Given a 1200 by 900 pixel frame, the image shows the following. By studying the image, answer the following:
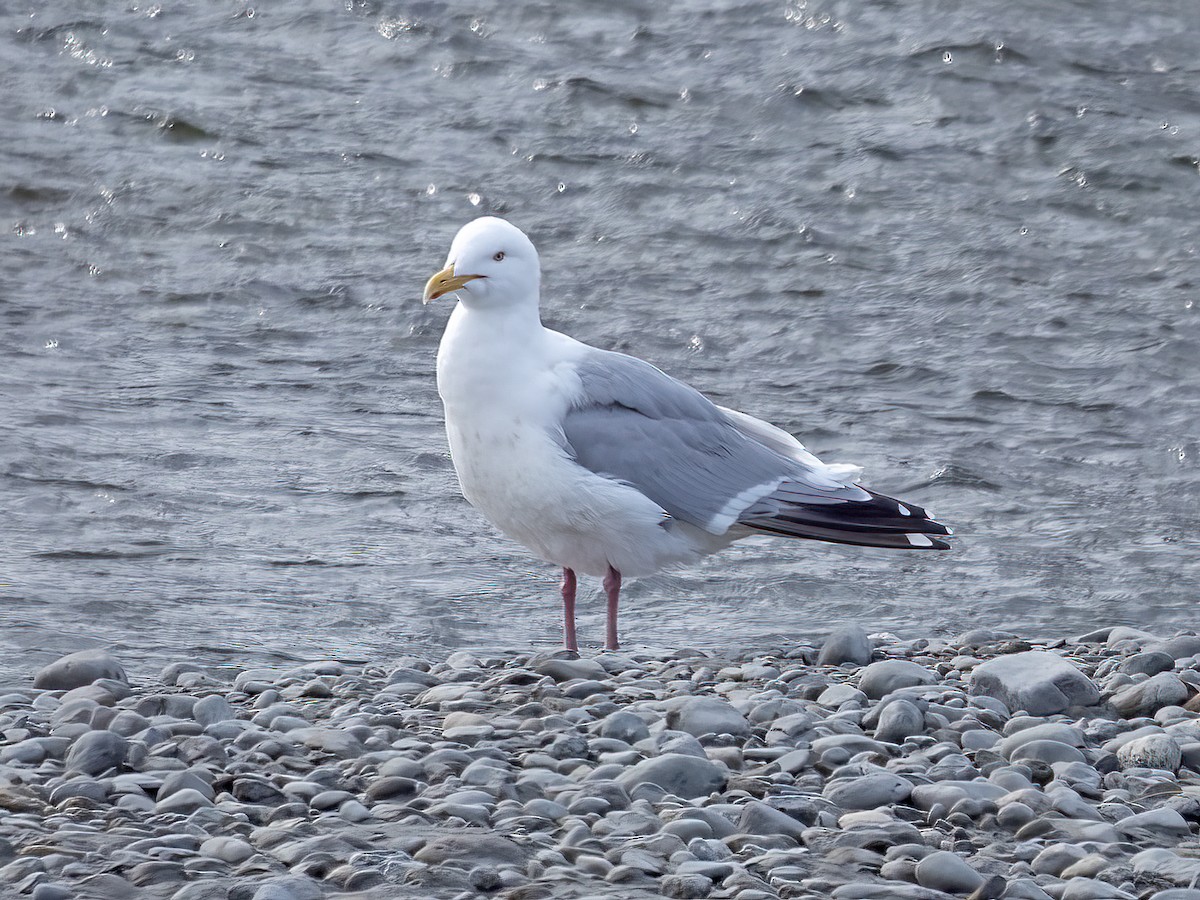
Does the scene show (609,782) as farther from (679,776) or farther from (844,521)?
(844,521)

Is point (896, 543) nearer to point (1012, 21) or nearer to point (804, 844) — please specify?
point (804, 844)

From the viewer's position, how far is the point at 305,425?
9.42 meters

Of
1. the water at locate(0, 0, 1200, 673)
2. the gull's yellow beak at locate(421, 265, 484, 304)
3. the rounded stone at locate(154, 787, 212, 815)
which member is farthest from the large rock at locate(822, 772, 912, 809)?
the water at locate(0, 0, 1200, 673)

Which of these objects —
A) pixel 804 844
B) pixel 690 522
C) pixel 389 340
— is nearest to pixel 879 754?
pixel 804 844

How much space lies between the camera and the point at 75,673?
5.44 m

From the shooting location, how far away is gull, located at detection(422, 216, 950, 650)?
18.4ft

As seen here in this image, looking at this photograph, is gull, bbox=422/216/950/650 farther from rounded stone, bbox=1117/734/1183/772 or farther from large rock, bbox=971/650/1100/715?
rounded stone, bbox=1117/734/1183/772

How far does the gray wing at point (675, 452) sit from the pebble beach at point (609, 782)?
0.58m

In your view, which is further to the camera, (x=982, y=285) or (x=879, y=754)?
(x=982, y=285)

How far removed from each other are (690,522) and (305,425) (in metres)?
4.05

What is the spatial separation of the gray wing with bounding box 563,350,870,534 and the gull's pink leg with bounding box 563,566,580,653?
0.49 metres

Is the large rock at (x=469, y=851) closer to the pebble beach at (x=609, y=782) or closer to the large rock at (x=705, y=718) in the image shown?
the pebble beach at (x=609, y=782)

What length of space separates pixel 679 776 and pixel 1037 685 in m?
1.49

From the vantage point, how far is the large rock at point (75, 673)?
5.42m
